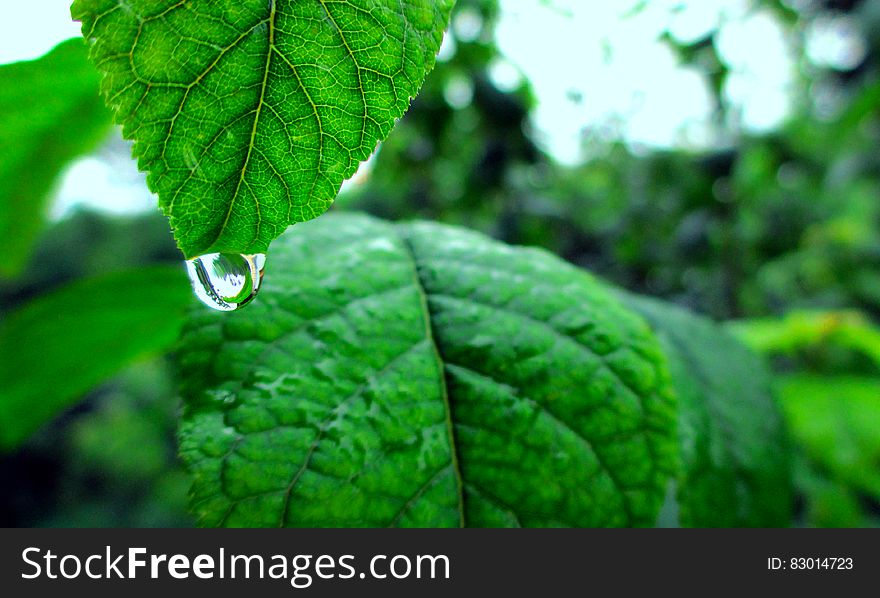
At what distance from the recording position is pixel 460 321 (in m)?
0.52

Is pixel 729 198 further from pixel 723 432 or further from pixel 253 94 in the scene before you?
pixel 253 94

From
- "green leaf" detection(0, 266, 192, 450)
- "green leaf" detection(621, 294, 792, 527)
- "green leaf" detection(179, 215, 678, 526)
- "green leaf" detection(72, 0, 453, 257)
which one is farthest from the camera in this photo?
"green leaf" detection(0, 266, 192, 450)

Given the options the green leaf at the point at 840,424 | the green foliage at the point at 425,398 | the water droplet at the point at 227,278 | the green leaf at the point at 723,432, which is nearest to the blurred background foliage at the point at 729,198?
the green leaf at the point at 840,424

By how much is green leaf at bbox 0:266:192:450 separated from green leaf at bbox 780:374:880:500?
1.15m

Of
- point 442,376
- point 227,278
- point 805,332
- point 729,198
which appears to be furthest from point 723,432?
point 729,198

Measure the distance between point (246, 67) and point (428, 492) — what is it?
0.29 m

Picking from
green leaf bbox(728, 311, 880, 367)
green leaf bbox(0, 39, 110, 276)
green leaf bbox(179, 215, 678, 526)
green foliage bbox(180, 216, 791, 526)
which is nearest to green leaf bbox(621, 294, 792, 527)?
green foliage bbox(180, 216, 791, 526)

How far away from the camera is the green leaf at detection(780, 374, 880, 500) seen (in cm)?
125

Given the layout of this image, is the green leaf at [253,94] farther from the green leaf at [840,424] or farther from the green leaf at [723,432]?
the green leaf at [840,424]

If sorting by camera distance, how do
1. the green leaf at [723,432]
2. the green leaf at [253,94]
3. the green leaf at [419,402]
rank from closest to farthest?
the green leaf at [253,94] → the green leaf at [419,402] → the green leaf at [723,432]

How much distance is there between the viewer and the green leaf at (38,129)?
634 millimetres

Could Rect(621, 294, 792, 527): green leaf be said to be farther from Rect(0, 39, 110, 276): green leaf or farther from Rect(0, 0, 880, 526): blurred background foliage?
Rect(0, 39, 110, 276): green leaf

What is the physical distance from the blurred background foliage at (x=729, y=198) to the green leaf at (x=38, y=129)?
550mm

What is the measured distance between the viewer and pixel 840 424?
127 centimetres
